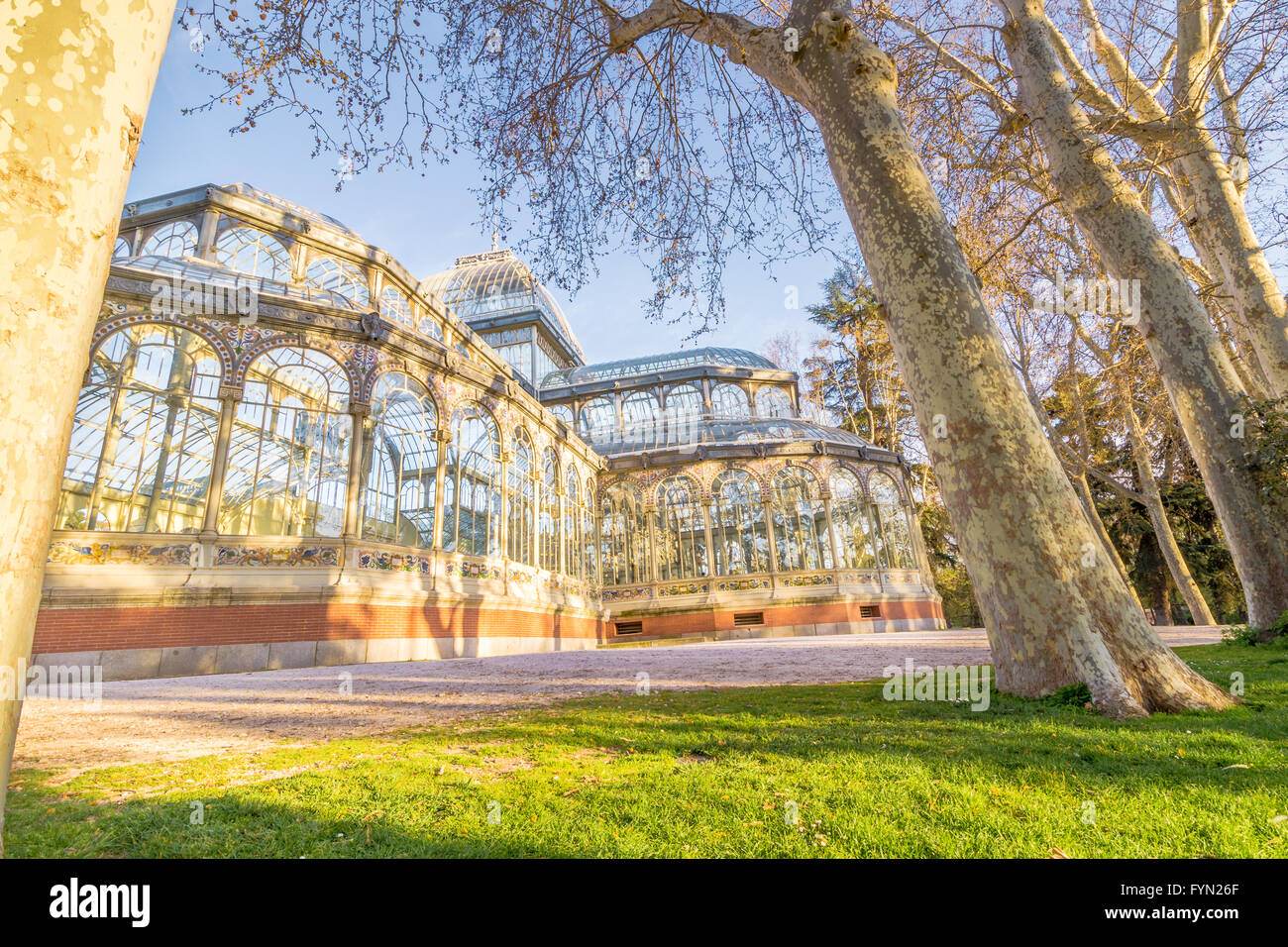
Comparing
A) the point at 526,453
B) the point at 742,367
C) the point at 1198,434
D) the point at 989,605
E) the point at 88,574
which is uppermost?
the point at 742,367

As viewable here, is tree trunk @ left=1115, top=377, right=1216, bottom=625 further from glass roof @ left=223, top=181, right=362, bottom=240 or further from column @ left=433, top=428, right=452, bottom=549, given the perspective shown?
glass roof @ left=223, top=181, right=362, bottom=240

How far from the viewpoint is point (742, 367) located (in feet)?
93.0

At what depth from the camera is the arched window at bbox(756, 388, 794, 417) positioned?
28234mm

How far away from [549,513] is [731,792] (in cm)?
1654

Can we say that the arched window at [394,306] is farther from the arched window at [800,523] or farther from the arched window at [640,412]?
the arched window at [800,523]

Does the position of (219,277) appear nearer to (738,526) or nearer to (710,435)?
(710,435)

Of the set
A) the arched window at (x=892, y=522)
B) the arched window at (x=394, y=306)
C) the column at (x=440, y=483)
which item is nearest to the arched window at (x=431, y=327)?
the arched window at (x=394, y=306)

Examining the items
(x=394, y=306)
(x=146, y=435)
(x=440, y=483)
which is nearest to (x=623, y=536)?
(x=440, y=483)

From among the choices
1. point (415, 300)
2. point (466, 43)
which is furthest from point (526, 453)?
point (466, 43)

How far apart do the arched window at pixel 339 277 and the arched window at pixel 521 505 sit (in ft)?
18.3

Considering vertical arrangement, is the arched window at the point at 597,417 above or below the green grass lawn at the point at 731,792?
above

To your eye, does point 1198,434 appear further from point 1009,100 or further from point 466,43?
point 466,43

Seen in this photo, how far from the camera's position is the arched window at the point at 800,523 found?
2186 cm
